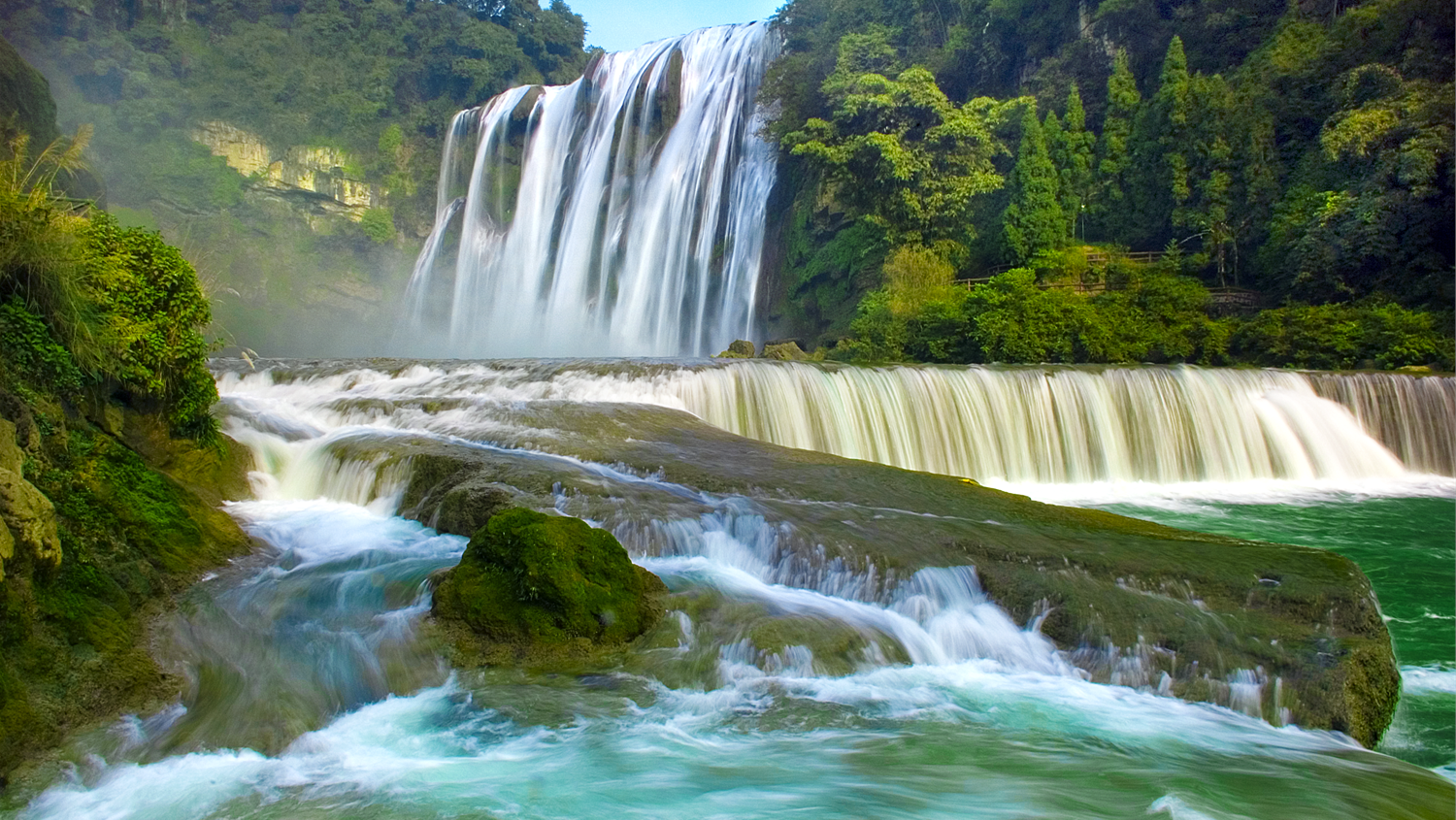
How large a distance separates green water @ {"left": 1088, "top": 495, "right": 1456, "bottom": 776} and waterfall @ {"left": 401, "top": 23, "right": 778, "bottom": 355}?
71.9 ft

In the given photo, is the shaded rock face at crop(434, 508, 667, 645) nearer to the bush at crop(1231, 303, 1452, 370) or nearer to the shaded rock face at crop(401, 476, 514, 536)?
the shaded rock face at crop(401, 476, 514, 536)

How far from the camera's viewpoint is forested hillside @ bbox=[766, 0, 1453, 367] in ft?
75.4

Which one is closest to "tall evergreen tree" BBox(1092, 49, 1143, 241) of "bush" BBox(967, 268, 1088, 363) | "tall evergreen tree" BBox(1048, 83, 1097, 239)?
"tall evergreen tree" BBox(1048, 83, 1097, 239)

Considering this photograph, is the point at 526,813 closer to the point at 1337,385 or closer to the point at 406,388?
the point at 406,388

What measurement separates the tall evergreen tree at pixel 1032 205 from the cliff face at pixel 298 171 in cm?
3799

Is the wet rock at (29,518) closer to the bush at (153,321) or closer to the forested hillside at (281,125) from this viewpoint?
the bush at (153,321)

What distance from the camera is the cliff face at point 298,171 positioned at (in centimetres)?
5119

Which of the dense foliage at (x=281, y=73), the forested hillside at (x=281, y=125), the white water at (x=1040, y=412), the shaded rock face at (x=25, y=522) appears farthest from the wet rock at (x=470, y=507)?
the dense foliage at (x=281, y=73)

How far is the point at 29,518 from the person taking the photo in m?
5.12

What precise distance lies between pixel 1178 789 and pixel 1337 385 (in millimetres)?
15495

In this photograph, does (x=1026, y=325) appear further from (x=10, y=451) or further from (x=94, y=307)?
(x=10, y=451)

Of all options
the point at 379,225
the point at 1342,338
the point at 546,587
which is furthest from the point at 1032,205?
the point at 379,225

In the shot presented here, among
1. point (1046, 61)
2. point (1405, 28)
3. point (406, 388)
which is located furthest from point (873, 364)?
point (1046, 61)

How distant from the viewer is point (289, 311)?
5091 centimetres
